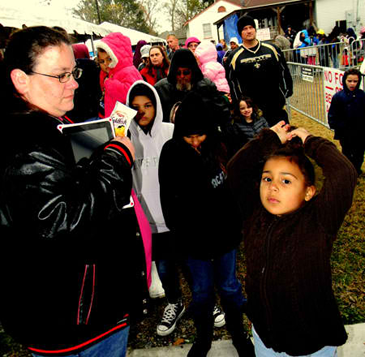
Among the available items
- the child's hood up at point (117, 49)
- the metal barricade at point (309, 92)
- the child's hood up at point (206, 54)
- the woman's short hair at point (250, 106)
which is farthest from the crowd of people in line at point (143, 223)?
the metal barricade at point (309, 92)

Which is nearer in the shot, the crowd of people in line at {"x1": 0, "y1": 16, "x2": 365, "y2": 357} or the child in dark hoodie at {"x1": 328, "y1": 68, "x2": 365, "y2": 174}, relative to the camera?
the crowd of people in line at {"x1": 0, "y1": 16, "x2": 365, "y2": 357}

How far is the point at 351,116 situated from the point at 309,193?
4.12 metres

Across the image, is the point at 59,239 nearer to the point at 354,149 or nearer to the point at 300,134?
the point at 300,134

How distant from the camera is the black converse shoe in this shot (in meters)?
2.90

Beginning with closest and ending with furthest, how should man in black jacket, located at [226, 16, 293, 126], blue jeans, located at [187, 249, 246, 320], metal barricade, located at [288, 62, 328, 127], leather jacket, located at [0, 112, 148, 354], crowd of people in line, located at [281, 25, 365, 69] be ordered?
1. leather jacket, located at [0, 112, 148, 354]
2. blue jeans, located at [187, 249, 246, 320]
3. man in black jacket, located at [226, 16, 293, 126]
4. metal barricade, located at [288, 62, 328, 127]
5. crowd of people in line, located at [281, 25, 365, 69]

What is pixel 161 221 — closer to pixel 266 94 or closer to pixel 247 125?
pixel 247 125

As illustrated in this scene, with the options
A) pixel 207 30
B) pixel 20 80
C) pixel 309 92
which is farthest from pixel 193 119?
pixel 207 30

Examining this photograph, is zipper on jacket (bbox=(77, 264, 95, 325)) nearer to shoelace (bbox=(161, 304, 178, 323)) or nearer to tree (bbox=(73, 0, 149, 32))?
shoelace (bbox=(161, 304, 178, 323))

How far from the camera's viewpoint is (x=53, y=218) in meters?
1.21

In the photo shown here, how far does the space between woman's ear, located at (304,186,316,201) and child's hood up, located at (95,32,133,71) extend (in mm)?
3152

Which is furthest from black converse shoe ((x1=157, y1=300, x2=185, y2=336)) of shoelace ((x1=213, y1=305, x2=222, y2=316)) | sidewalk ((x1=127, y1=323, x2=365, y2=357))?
shoelace ((x1=213, y1=305, x2=222, y2=316))

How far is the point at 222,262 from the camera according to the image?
8.03 ft

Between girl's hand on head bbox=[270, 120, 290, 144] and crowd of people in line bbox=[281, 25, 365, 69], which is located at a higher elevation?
crowd of people in line bbox=[281, 25, 365, 69]

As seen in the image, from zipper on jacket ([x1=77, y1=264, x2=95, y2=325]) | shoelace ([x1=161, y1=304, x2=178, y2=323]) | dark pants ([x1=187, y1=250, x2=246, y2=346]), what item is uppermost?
zipper on jacket ([x1=77, y1=264, x2=95, y2=325])
